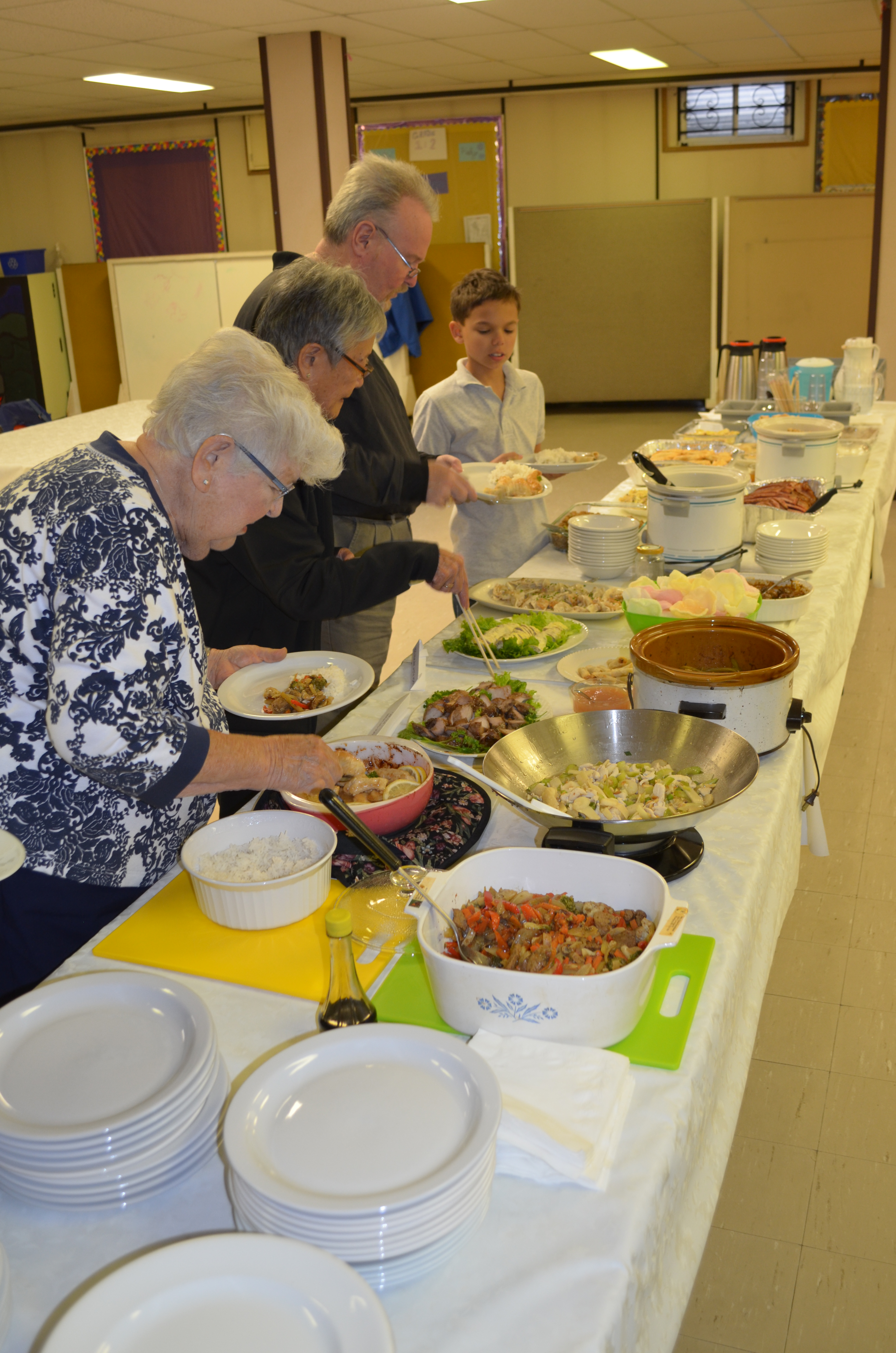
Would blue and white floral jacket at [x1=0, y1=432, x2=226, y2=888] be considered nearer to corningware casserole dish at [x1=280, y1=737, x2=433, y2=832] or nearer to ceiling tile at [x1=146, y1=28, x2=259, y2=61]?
corningware casserole dish at [x1=280, y1=737, x2=433, y2=832]

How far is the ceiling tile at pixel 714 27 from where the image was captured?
20.9ft

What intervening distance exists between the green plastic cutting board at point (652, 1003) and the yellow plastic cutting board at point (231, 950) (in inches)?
1.5

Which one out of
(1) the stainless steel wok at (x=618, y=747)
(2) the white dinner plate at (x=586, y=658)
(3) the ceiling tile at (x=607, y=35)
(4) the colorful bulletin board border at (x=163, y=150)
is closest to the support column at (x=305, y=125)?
(3) the ceiling tile at (x=607, y=35)

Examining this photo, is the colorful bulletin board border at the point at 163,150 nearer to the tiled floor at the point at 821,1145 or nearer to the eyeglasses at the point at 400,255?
the eyeglasses at the point at 400,255

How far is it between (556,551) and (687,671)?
145cm

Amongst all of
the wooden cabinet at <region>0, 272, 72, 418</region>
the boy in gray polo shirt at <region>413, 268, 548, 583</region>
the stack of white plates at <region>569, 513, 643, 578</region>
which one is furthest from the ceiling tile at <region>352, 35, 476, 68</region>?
the stack of white plates at <region>569, 513, 643, 578</region>

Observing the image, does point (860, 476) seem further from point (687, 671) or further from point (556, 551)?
point (687, 671)

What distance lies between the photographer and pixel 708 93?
A: 9570 mm


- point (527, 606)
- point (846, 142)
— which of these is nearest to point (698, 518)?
point (527, 606)

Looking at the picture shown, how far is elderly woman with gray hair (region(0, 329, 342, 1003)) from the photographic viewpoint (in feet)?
4.04

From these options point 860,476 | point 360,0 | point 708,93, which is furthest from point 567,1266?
point 708,93

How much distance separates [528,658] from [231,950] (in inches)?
41.3

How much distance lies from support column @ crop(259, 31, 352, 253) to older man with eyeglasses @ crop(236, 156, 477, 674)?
172 inches

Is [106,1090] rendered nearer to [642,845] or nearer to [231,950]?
[231,950]
